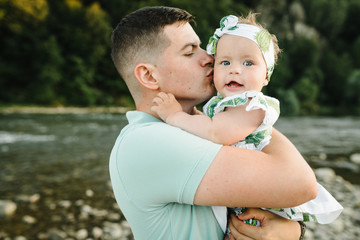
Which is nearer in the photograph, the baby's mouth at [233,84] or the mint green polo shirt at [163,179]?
the mint green polo shirt at [163,179]

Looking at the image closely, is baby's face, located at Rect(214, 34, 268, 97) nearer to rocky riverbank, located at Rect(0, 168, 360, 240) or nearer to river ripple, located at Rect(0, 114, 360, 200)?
rocky riverbank, located at Rect(0, 168, 360, 240)

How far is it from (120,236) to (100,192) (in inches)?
69.4

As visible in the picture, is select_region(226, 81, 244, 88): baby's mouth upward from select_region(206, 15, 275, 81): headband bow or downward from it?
downward

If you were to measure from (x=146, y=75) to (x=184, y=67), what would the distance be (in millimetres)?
204

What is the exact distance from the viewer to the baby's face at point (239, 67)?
1.63 meters

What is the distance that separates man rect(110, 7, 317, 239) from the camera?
1.25 m

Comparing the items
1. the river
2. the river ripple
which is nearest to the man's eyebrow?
the river

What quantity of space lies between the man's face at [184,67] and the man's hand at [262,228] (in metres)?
0.67

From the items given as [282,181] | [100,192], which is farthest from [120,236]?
[282,181]

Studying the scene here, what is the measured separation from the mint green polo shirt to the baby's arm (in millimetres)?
115

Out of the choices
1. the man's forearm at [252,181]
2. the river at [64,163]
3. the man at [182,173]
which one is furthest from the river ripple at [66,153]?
the man's forearm at [252,181]

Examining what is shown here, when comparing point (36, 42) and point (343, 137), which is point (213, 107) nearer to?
point (343, 137)

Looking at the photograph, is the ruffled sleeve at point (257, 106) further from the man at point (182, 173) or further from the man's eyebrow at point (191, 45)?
the man's eyebrow at point (191, 45)

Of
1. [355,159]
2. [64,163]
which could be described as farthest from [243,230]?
[355,159]
